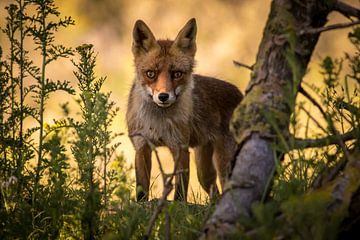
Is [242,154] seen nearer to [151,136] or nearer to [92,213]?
[92,213]

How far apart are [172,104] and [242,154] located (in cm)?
388

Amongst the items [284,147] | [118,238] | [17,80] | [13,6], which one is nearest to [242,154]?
[284,147]

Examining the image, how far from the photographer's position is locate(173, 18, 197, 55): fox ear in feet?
20.4

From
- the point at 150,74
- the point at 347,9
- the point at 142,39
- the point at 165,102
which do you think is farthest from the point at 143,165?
the point at 347,9

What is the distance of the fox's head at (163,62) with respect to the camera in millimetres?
5769

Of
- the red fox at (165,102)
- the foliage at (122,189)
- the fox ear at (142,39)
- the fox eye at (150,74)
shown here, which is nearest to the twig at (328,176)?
the foliage at (122,189)

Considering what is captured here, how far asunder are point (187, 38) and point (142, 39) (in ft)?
1.70

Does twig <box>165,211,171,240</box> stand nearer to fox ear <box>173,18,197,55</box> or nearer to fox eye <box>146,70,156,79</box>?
fox eye <box>146,70,156,79</box>

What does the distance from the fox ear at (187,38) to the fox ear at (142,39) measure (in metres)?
0.28

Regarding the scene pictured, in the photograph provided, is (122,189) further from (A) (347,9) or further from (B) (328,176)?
(A) (347,9)

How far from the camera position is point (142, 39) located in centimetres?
623

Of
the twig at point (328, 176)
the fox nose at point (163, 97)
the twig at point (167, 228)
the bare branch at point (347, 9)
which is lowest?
the twig at point (167, 228)

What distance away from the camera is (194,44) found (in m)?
6.36

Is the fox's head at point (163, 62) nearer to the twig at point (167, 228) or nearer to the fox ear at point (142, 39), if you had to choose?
the fox ear at point (142, 39)
